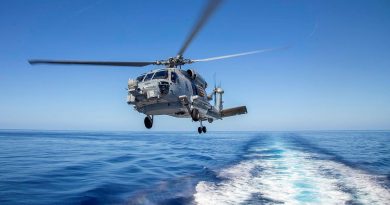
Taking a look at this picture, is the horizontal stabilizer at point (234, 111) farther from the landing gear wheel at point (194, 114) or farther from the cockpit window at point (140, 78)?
the cockpit window at point (140, 78)

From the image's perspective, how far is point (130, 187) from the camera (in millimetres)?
23812

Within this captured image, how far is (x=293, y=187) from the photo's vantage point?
22.9m

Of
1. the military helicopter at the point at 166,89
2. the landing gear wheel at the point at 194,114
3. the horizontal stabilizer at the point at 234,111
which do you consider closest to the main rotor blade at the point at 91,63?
the military helicopter at the point at 166,89

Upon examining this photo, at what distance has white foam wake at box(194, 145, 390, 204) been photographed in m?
19.1

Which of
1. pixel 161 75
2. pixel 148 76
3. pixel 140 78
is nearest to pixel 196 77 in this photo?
pixel 161 75

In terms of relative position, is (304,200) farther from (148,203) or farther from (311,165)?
(311,165)

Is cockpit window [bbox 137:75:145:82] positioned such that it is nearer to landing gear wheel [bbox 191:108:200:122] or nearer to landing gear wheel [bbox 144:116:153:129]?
landing gear wheel [bbox 144:116:153:129]

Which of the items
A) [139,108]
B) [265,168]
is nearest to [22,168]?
[139,108]

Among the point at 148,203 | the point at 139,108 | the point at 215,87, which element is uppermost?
the point at 215,87

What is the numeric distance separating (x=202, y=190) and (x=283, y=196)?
6.20 metres

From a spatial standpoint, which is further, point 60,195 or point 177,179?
point 177,179

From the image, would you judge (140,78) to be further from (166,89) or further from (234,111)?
(234,111)

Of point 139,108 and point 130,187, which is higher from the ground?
point 139,108

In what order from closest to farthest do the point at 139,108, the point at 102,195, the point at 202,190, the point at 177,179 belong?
the point at 139,108
the point at 102,195
the point at 202,190
the point at 177,179
